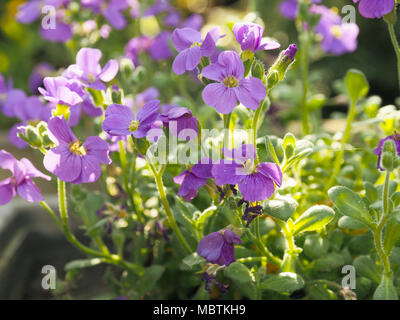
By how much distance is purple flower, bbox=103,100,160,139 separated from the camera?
27.2 inches

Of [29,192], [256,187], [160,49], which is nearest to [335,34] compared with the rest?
[160,49]

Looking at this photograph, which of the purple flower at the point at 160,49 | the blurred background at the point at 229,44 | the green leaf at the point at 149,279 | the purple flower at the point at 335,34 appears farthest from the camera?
the blurred background at the point at 229,44

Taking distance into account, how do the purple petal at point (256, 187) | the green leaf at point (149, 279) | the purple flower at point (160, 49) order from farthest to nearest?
the purple flower at point (160, 49) → the green leaf at point (149, 279) → the purple petal at point (256, 187)

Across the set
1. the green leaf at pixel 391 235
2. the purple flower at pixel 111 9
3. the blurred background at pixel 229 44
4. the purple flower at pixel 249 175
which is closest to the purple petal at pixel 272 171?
the purple flower at pixel 249 175

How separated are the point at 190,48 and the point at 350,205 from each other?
1.07 ft

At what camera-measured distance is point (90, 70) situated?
834 mm

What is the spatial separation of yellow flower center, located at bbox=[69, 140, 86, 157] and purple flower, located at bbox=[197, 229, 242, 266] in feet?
0.72

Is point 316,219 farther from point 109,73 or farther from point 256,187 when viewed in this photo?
point 109,73

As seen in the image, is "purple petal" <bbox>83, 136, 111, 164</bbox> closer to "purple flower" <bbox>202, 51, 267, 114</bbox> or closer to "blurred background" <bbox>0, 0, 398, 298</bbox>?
"purple flower" <bbox>202, 51, 267, 114</bbox>

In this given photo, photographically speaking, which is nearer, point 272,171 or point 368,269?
point 272,171

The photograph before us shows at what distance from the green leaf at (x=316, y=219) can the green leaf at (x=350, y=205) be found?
0.02 meters

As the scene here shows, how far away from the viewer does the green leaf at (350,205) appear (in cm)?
73

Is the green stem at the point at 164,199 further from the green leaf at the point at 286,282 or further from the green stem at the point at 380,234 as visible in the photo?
the green stem at the point at 380,234

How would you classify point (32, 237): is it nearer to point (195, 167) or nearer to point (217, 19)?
point (195, 167)
